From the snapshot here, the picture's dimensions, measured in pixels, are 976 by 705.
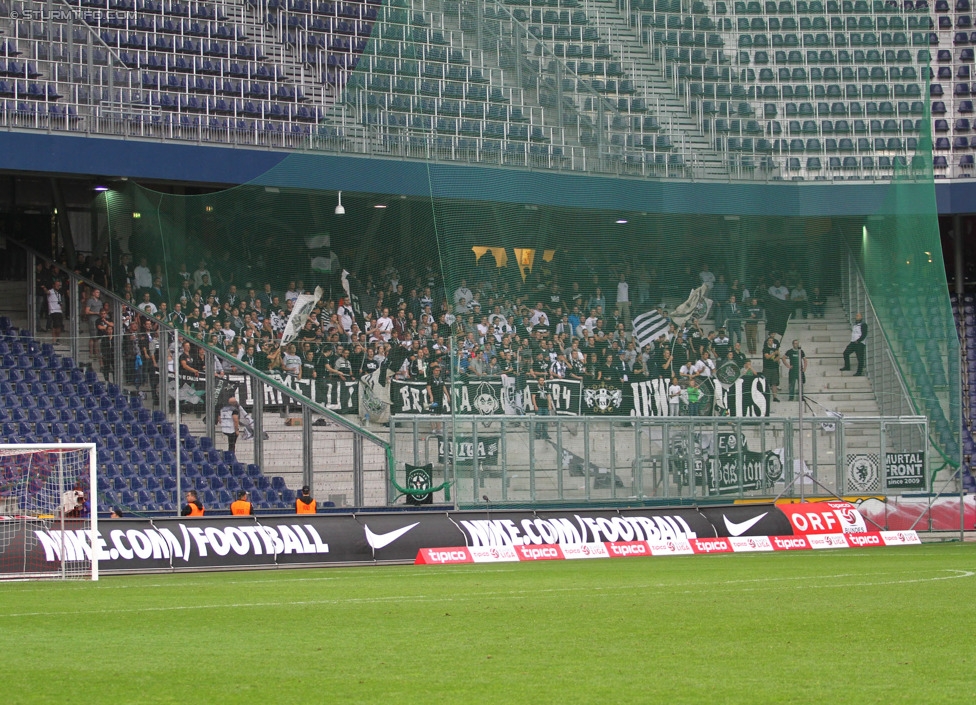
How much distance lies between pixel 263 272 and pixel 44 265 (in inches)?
262

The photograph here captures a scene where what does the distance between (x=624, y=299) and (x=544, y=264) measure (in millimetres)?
1371

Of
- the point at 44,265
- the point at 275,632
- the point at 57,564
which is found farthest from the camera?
the point at 44,265

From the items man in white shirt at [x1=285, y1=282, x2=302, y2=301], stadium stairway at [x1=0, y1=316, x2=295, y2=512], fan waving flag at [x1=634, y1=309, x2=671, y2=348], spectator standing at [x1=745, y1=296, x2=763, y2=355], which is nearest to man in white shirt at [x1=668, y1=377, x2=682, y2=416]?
fan waving flag at [x1=634, y1=309, x2=671, y2=348]

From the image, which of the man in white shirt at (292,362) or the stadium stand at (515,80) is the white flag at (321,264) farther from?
the stadium stand at (515,80)

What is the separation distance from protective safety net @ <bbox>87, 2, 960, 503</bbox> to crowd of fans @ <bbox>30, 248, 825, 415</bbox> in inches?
1.5

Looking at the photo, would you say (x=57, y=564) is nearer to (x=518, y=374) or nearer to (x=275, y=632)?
(x=518, y=374)

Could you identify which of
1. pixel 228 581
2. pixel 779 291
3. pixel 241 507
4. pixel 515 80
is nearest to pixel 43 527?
pixel 228 581

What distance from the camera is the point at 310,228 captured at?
21406mm

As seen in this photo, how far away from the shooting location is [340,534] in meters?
18.7

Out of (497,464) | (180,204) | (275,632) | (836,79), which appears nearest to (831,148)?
(836,79)

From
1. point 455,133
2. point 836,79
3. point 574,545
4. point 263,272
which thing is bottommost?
point 574,545

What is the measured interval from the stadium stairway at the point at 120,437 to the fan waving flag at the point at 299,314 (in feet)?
7.34

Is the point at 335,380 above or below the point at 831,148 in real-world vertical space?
below

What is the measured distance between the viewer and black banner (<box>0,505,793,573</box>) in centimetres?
1695
